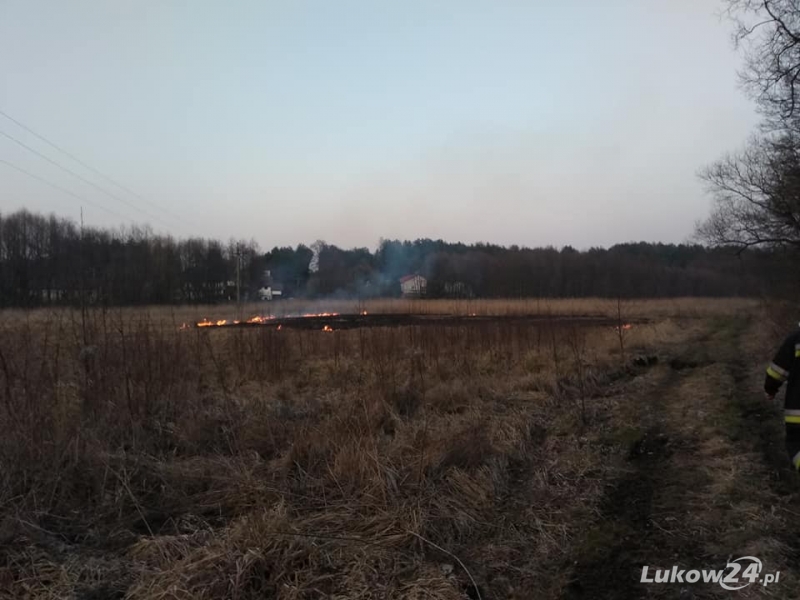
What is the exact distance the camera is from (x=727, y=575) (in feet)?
10.3

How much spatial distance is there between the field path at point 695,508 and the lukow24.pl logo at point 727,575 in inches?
1.9

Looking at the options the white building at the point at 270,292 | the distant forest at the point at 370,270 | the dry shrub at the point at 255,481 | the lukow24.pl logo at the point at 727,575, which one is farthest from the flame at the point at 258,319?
the lukow24.pl logo at the point at 727,575

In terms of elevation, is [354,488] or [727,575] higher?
[354,488]

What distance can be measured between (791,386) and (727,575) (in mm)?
1415

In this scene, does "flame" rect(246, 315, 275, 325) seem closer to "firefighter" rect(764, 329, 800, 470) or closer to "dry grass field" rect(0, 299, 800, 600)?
"dry grass field" rect(0, 299, 800, 600)

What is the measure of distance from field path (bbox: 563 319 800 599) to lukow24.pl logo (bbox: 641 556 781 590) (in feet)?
0.16

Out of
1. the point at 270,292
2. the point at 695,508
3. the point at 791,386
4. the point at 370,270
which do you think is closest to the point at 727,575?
the point at 695,508

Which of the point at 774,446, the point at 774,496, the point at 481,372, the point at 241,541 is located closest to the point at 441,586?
the point at 241,541

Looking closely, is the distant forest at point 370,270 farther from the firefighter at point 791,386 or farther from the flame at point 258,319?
the firefighter at point 791,386

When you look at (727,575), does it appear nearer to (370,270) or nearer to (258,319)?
(258,319)

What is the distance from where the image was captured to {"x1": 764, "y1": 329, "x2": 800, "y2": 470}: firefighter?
11.2 ft

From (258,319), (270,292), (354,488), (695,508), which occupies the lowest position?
(695,508)

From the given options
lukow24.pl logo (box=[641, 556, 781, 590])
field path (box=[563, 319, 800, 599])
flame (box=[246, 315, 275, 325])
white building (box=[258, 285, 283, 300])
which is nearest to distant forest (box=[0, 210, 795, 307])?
white building (box=[258, 285, 283, 300])

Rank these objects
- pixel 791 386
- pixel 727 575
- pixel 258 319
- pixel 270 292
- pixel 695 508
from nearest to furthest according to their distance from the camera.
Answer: pixel 727 575
pixel 791 386
pixel 695 508
pixel 258 319
pixel 270 292
